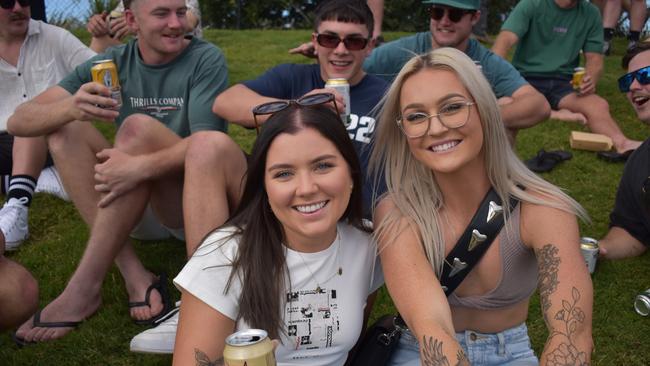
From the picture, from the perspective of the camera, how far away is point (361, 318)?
222cm

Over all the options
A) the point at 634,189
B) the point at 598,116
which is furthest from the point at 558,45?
the point at 634,189

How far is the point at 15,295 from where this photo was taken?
2.46m

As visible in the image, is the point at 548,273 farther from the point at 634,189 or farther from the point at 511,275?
the point at 634,189

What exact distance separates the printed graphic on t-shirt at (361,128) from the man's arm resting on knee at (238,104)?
445 millimetres

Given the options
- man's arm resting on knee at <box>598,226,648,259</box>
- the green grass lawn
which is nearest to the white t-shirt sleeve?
the green grass lawn

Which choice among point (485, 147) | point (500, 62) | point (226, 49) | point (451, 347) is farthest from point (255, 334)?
point (226, 49)

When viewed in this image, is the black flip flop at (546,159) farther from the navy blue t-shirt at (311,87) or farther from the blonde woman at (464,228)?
the blonde woman at (464,228)

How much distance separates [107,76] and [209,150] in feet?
2.50

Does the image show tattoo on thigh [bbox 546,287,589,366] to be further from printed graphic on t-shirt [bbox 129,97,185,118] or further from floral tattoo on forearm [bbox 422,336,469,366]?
printed graphic on t-shirt [bbox 129,97,185,118]

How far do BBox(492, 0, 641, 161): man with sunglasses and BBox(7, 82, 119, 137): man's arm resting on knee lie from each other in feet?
13.7

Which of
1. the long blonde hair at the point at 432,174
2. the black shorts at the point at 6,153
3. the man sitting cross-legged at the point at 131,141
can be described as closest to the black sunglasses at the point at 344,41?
the man sitting cross-legged at the point at 131,141

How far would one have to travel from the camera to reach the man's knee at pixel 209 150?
2727 mm

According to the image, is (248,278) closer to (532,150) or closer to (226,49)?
(532,150)

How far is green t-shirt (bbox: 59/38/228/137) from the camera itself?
3.45m
